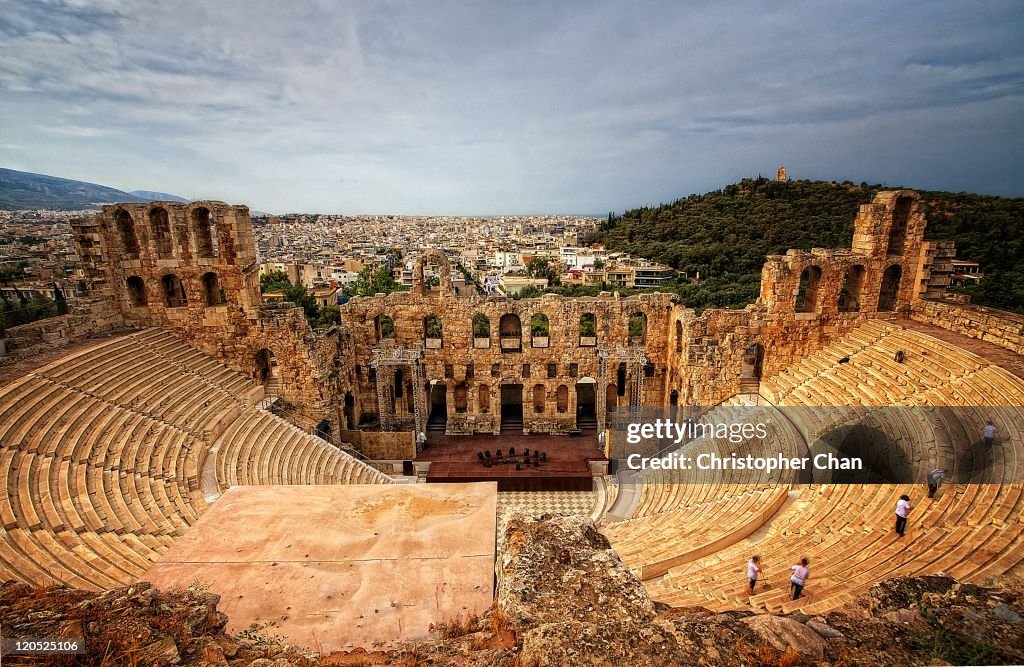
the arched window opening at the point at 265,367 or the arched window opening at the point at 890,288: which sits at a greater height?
the arched window opening at the point at 890,288

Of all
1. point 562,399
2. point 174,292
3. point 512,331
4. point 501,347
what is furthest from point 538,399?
point 174,292

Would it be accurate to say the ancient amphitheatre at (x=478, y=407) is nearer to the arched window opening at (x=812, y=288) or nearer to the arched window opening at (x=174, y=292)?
the arched window opening at (x=174, y=292)

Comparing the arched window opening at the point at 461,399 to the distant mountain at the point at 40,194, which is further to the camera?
the distant mountain at the point at 40,194

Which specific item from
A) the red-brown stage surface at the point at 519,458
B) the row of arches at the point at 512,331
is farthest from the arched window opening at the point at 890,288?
the red-brown stage surface at the point at 519,458

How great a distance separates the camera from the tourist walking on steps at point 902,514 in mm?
8258

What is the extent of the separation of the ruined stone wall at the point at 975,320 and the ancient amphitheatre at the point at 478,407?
0.09 metres

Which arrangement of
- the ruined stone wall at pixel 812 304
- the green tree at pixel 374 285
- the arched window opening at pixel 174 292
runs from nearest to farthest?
the ruined stone wall at pixel 812 304 → the arched window opening at pixel 174 292 → the green tree at pixel 374 285

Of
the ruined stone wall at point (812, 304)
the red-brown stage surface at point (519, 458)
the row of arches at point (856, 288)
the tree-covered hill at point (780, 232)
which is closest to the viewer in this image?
the ruined stone wall at point (812, 304)

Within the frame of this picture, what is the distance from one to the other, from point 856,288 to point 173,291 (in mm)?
25432

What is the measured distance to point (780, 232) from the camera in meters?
46.4

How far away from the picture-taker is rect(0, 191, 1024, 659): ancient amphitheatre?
26.8 ft

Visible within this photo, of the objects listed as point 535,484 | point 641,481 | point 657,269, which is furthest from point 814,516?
point 657,269

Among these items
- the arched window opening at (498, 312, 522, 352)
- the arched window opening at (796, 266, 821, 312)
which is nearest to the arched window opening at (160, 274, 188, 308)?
the arched window opening at (498, 312, 522, 352)

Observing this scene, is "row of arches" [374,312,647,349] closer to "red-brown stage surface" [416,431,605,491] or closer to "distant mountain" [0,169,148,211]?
"red-brown stage surface" [416,431,605,491]
